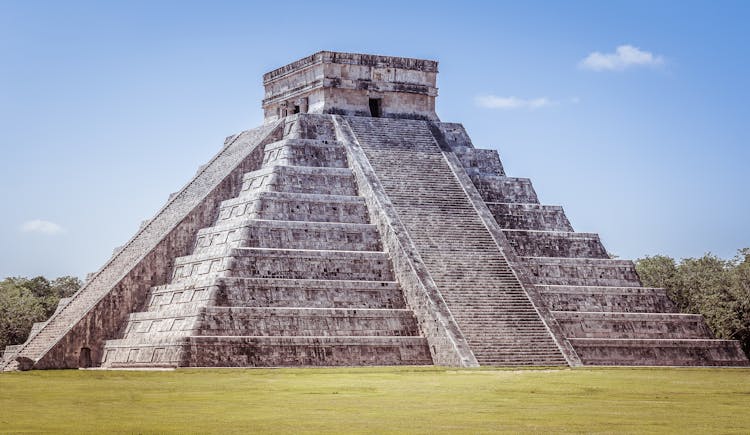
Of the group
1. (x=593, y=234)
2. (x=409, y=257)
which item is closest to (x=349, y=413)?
(x=409, y=257)

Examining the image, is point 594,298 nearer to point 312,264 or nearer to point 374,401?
point 312,264

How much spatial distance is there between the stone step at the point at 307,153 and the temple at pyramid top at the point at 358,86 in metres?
2.49

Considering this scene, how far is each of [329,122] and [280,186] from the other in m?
5.09

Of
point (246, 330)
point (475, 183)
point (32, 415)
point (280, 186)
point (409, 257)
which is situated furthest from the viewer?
point (475, 183)

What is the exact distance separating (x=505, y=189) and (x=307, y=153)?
6761 millimetres

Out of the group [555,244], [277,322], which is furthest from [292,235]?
[555,244]

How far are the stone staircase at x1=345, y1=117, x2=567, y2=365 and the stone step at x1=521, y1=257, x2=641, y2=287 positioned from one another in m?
1.61

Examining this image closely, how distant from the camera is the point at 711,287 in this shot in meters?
49.6

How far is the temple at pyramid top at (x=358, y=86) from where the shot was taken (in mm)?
42844

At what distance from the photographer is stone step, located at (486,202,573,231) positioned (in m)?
40.0

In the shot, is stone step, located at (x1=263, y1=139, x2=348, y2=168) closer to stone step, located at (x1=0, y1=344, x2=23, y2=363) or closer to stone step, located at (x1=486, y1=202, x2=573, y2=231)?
stone step, located at (x1=486, y1=202, x2=573, y2=231)

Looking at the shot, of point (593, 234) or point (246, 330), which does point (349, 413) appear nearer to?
point (246, 330)

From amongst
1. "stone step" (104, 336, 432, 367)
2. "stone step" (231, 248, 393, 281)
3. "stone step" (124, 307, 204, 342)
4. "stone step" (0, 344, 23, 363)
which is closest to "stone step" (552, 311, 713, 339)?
"stone step" (104, 336, 432, 367)

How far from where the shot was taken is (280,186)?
124 ft
